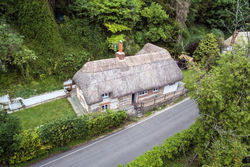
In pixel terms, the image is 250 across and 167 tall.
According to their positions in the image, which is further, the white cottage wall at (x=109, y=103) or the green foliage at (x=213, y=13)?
the green foliage at (x=213, y=13)

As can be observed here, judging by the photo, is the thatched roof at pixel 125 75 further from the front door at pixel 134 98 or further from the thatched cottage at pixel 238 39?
the thatched cottage at pixel 238 39

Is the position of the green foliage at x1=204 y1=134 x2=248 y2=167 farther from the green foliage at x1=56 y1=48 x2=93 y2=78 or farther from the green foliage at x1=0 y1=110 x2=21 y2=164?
the green foliage at x1=56 y1=48 x2=93 y2=78

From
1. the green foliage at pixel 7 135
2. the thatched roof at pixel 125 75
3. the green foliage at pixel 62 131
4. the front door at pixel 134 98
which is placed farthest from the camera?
the front door at pixel 134 98

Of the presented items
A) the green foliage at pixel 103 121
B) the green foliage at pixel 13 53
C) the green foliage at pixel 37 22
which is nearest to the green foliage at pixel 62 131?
the green foliage at pixel 103 121

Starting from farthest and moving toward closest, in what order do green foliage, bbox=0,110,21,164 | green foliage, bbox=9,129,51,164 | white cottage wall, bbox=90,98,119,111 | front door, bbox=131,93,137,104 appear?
1. front door, bbox=131,93,137,104
2. white cottage wall, bbox=90,98,119,111
3. green foliage, bbox=9,129,51,164
4. green foliage, bbox=0,110,21,164

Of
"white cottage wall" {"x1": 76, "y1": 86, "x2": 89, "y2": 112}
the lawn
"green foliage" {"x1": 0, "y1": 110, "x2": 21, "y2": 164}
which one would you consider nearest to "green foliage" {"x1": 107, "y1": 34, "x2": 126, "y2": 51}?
"white cottage wall" {"x1": 76, "y1": 86, "x2": 89, "y2": 112}

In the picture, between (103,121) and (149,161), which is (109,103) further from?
(149,161)
